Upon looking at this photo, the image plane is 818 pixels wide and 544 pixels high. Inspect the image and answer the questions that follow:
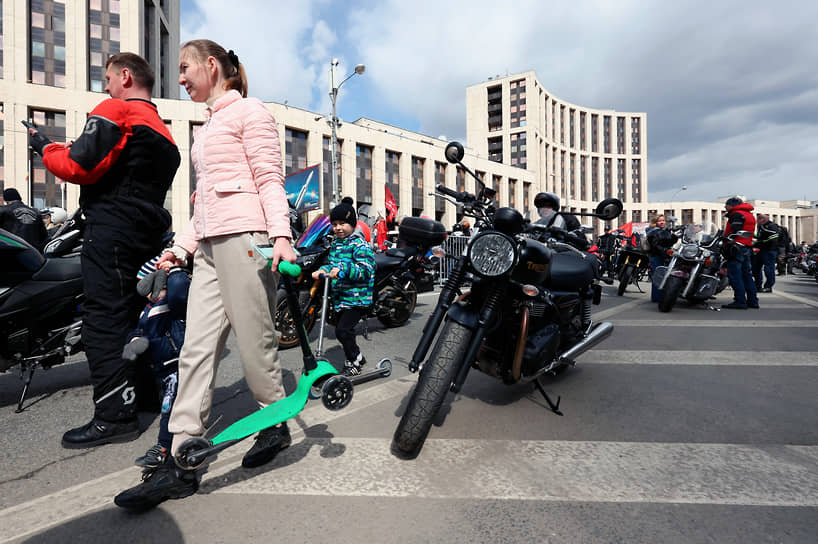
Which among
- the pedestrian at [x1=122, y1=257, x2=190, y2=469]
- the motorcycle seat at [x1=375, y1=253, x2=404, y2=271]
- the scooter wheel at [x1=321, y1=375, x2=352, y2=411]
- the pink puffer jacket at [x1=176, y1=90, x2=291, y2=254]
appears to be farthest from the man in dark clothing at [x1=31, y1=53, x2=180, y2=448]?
the motorcycle seat at [x1=375, y1=253, x2=404, y2=271]

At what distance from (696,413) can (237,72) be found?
126 inches

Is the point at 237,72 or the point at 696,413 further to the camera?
the point at 696,413

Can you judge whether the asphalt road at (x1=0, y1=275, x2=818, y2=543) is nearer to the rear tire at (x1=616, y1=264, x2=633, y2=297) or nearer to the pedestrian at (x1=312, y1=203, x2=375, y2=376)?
the pedestrian at (x1=312, y1=203, x2=375, y2=376)

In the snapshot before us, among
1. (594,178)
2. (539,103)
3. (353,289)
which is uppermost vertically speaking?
(539,103)

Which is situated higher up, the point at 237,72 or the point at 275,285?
the point at 237,72

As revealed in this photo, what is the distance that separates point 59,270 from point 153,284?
151 cm

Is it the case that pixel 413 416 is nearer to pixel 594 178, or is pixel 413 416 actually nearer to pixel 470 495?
pixel 470 495

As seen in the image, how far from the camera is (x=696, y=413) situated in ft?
9.16

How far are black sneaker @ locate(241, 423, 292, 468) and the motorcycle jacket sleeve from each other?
1544 millimetres

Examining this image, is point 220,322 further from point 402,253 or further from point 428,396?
point 402,253

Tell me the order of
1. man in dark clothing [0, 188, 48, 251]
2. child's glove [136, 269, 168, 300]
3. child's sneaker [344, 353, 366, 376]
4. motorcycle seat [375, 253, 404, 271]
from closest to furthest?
child's glove [136, 269, 168, 300], child's sneaker [344, 353, 366, 376], man in dark clothing [0, 188, 48, 251], motorcycle seat [375, 253, 404, 271]

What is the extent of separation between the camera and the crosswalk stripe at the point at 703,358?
402 cm

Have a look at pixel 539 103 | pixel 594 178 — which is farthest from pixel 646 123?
pixel 539 103

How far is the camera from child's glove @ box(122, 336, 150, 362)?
2225 mm
